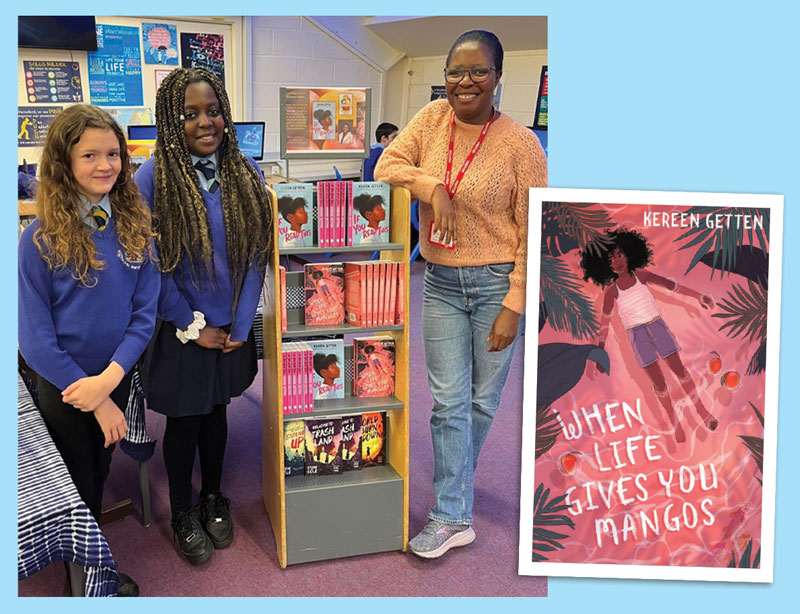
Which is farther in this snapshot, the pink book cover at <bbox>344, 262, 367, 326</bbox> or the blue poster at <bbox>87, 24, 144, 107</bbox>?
the blue poster at <bbox>87, 24, 144, 107</bbox>

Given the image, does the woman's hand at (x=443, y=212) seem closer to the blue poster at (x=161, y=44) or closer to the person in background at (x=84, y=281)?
the person in background at (x=84, y=281)

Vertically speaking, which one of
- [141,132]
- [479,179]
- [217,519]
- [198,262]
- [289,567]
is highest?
[141,132]

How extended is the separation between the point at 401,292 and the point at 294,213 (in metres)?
0.42

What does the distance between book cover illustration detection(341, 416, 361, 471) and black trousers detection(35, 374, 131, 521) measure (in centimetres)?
71

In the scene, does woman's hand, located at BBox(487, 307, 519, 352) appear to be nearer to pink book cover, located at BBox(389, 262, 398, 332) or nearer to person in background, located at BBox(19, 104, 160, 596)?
pink book cover, located at BBox(389, 262, 398, 332)

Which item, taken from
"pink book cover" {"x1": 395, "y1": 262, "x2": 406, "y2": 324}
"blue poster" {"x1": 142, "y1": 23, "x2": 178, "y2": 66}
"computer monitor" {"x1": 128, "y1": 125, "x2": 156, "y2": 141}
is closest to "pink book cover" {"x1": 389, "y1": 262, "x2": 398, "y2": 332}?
"pink book cover" {"x1": 395, "y1": 262, "x2": 406, "y2": 324}

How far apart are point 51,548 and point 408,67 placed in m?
2.49

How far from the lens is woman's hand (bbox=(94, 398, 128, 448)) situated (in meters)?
1.85

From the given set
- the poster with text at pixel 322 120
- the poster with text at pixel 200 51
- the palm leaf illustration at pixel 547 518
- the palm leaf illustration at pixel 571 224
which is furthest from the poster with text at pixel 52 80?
the palm leaf illustration at pixel 547 518

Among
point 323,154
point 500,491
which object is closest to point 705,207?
point 323,154

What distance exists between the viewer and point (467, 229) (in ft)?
6.64

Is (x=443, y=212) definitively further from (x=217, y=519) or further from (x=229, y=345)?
(x=217, y=519)

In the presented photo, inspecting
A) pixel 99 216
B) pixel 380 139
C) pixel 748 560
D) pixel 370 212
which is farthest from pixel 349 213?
pixel 380 139

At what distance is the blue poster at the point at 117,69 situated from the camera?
301cm
